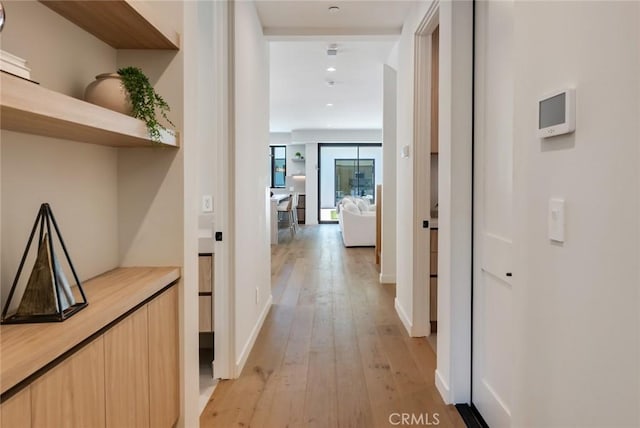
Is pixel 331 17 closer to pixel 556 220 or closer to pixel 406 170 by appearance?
pixel 406 170

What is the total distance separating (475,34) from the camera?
2.18m

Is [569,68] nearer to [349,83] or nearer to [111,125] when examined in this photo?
[111,125]

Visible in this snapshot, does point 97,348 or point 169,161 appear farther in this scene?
point 169,161

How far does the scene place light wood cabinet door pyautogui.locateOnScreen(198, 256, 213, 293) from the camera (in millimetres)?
2678

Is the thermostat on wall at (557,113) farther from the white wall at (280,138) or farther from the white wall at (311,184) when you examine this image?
the white wall at (280,138)

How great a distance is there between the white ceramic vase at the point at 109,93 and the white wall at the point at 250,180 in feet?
4.44

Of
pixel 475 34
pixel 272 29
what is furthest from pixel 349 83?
pixel 475 34

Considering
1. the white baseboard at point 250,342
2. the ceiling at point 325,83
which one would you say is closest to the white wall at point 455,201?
the white baseboard at point 250,342

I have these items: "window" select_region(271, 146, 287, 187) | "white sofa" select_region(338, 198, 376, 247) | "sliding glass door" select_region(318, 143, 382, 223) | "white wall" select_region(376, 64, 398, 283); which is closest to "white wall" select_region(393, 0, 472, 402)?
"white wall" select_region(376, 64, 398, 283)

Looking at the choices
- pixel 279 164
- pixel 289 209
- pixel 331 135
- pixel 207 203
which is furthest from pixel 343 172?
pixel 207 203

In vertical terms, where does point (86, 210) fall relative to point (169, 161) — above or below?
below

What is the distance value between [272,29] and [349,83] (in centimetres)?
275

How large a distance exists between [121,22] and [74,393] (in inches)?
43.0

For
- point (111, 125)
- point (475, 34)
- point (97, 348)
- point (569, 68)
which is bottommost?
point (97, 348)
